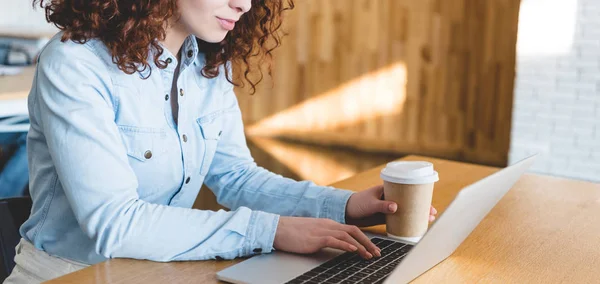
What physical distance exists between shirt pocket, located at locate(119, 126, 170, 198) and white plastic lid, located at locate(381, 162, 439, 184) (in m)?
0.42

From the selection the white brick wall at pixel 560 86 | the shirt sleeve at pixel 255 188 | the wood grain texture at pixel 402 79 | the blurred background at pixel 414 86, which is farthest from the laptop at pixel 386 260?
the wood grain texture at pixel 402 79

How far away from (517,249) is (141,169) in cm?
69

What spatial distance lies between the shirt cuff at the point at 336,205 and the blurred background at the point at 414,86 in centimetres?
209

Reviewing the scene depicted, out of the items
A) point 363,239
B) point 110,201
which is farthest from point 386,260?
point 110,201

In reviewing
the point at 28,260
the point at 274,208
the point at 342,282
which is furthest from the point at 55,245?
the point at 342,282

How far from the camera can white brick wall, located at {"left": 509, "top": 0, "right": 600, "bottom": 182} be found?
3273 mm

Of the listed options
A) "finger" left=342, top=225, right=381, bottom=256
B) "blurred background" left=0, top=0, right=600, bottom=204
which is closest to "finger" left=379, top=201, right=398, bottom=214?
"finger" left=342, top=225, right=381, bottom=256

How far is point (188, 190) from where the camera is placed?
141 cm

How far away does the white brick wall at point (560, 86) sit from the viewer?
327cm

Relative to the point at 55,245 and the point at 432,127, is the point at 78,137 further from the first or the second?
the point at 432,127

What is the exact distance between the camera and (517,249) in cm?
118

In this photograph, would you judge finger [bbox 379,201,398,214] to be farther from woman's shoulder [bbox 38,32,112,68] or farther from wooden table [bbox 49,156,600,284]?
woman's shoulder [bbox 38,32,112,68]

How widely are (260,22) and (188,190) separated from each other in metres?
0.45

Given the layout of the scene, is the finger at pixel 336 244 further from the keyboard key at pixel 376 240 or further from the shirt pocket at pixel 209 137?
the shirt pocket at pixel 209 137
